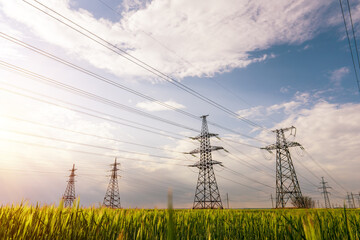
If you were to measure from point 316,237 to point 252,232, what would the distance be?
2864 mm

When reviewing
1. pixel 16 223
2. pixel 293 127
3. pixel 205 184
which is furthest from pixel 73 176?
pixel 16 223

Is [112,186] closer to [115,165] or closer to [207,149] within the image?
[115,165]

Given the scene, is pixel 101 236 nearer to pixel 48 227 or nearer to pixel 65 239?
pixel 65 239

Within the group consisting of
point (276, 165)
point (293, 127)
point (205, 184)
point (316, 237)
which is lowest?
point (316, 237)

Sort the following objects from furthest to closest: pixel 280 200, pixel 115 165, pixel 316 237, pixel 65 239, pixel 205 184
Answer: pixel 115 165
pixel 280 200
pixel 205 184
pixel 65 239
pixel 316 237

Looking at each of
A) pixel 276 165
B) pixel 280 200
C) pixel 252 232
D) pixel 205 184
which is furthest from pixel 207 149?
pixel 252 232

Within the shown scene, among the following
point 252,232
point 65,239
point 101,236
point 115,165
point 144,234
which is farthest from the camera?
point 115,165

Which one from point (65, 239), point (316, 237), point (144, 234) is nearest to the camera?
point (316, 237)

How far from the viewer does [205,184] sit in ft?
101

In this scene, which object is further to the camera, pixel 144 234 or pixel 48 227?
pixel 144 234

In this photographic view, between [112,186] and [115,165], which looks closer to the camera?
[112,186]

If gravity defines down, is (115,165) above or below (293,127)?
below

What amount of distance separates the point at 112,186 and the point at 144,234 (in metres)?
42.6

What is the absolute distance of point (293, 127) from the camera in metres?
36.6
